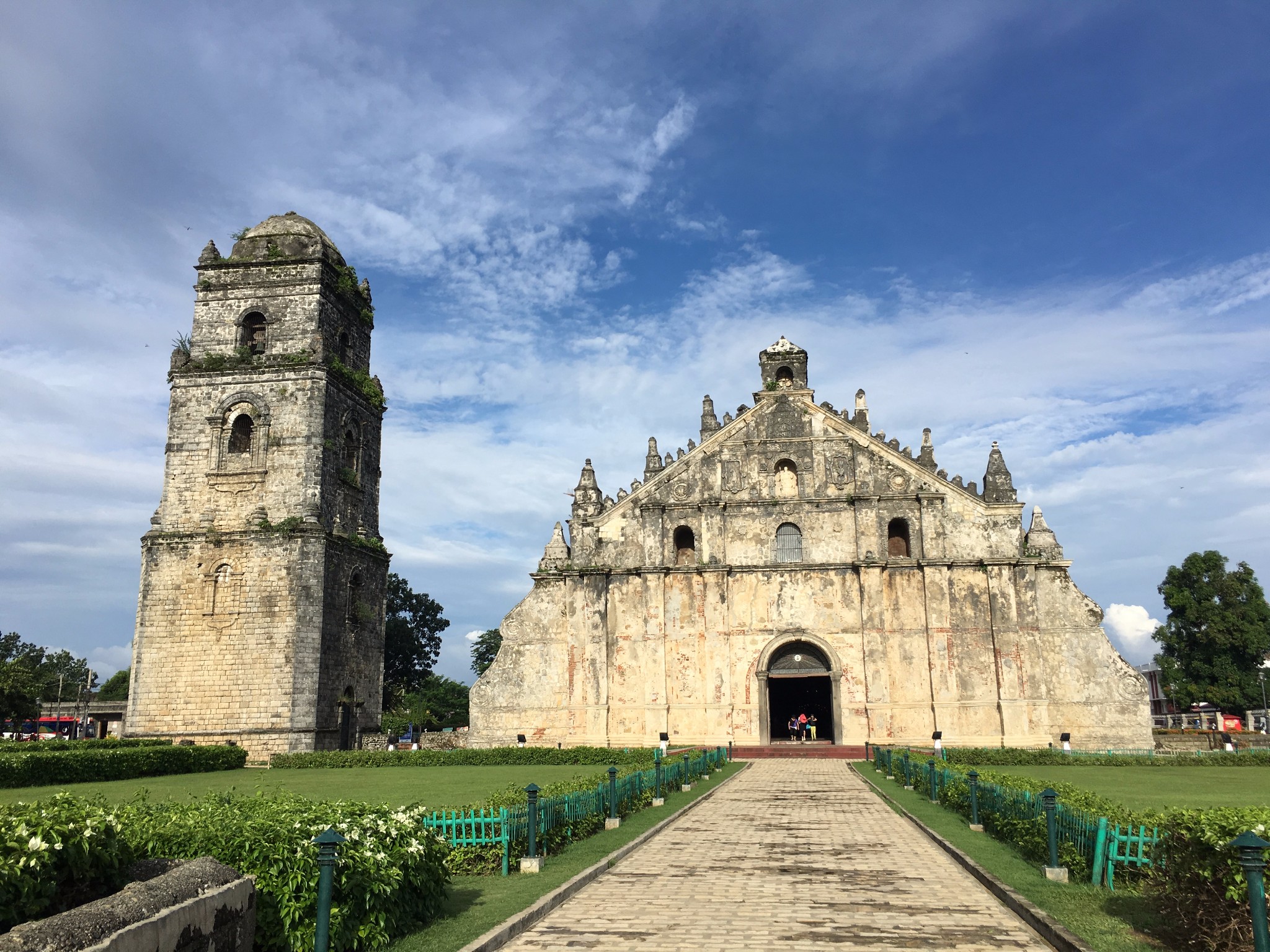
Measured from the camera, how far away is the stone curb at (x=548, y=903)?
8.32 m

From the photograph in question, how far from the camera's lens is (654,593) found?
3619cm

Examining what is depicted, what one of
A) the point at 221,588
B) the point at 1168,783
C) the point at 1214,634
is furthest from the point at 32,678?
the point at 1214,634

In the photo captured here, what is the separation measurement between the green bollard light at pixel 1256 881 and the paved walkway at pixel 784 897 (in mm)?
2346

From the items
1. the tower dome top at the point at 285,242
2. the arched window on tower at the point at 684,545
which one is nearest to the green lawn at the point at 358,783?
the arched window on tower at the point at 684,545

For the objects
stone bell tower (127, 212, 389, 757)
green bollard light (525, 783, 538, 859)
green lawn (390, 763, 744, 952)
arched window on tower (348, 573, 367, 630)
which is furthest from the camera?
arched window on tower (348, 573, 367, 630)

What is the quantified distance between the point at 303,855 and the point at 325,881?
571 mm

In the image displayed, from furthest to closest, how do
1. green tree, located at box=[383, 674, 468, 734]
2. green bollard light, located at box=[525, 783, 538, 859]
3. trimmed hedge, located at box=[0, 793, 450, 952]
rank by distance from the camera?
green tree, located at box=[383, 674, 468, 734] < green bollard light, located at box=[525, 783, 538, 859] < trimmed hedge, located at box=[0, 793, 450, 952]

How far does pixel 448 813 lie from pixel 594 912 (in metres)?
3.06

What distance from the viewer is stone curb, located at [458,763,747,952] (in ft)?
27.3

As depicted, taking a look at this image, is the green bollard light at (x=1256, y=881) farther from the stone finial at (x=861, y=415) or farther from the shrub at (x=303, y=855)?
the stone finial at (x=861, y=415)

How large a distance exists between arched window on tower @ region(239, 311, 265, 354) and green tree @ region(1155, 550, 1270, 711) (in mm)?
54839

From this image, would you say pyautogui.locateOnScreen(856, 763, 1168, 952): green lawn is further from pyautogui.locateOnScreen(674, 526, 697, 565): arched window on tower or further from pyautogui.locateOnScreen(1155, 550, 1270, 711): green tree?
pyautogui.locateOnScreen(1155, 550, 1270, 711): green tree

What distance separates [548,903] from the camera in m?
9.81

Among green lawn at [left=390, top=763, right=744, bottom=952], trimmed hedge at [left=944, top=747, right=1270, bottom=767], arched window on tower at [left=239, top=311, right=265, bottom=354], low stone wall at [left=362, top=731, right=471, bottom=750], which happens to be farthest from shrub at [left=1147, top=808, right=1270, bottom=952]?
arched window on tower at [left=239, top=311, right=265, bottom=354]
